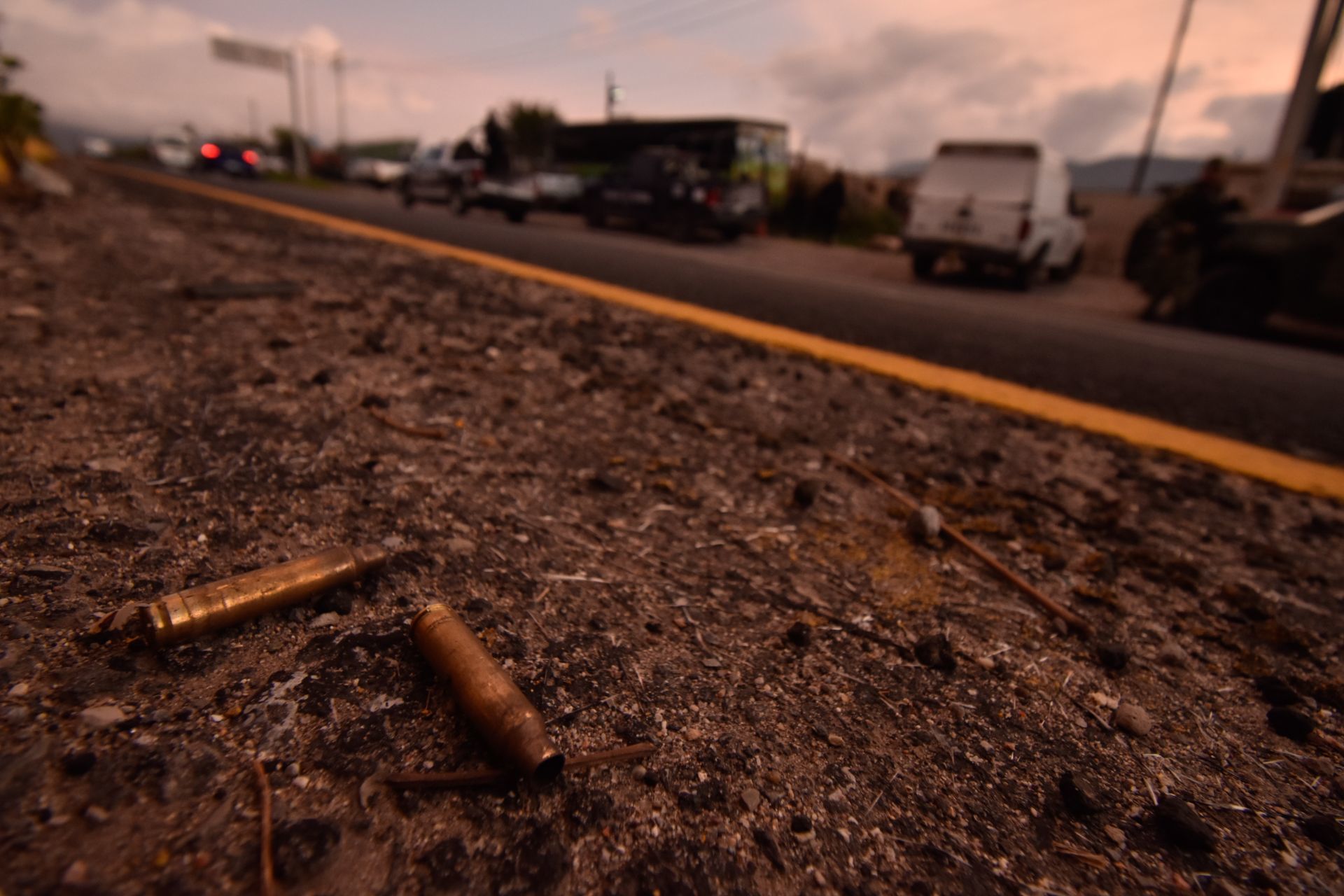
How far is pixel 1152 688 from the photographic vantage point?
123 centimetres

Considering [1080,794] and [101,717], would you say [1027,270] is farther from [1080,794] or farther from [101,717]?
[101,717]

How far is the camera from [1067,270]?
11781 millimetres

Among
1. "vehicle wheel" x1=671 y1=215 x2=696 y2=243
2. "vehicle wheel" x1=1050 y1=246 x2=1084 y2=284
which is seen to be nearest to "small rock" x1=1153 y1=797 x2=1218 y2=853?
"vehicle wheel" x1=1050 y1=246 x2=1084 y2=284

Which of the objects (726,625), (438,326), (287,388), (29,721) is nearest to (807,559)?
(726,625)

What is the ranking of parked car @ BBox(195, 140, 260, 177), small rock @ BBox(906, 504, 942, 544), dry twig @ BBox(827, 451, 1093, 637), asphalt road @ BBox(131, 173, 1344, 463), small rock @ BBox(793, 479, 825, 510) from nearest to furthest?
dry twig @ BBox(827, 451, 1093, 637), small rock @ BBox(906, 504, 942, 544), small rock @ BBox(793, 479, 825, 510), asphalt road @ BBox(131, 173, 1344, 463), parked car @ BBox(195, 140, 260, 177)

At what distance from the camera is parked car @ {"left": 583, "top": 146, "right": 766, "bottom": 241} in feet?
42.3

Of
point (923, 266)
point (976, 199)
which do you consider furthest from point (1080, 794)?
point (923, 266)

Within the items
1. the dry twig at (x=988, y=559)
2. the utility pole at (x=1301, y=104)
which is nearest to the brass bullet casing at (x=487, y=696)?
the dry twig at (x=988, y=559)

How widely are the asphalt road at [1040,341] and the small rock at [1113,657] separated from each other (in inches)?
86.0

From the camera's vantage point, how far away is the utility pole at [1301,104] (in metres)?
11.9

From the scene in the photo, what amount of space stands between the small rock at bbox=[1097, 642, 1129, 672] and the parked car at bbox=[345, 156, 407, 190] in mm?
36044

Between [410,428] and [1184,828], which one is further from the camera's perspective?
[410,428]

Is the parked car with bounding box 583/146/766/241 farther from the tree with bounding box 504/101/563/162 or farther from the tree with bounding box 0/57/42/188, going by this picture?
the tree with bounding box 504/101/563/162

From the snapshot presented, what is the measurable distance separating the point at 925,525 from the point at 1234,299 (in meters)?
7.36
